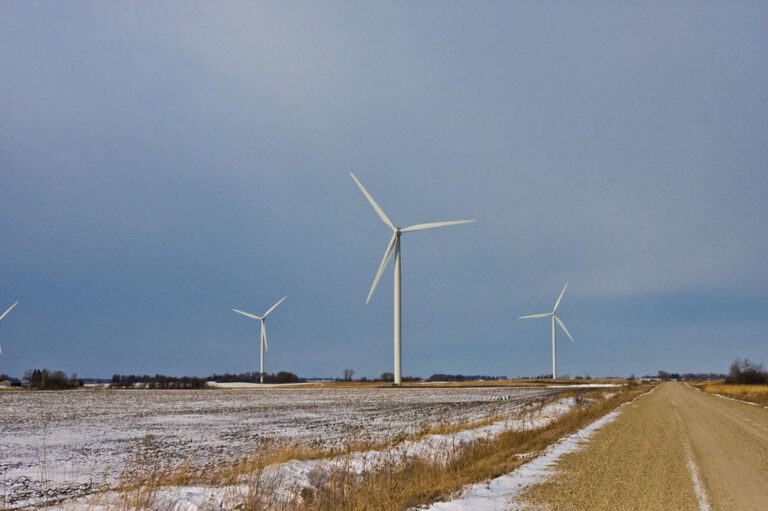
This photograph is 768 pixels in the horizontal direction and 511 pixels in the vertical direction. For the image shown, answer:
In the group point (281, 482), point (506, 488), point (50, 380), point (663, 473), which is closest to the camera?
point (281, 482)

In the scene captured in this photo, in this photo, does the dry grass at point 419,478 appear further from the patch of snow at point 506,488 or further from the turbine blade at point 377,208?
the turbine blade at point 377,208

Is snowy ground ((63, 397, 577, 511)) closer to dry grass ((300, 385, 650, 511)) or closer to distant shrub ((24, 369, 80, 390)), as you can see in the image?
dry grass ((300, 385, 650, 511))

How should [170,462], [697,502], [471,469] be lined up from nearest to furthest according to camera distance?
[697,502] < [471,469] < [170,462]

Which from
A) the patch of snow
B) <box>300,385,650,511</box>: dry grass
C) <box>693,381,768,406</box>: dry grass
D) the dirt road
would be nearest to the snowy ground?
<box>300,385,650,511</box>: dry grass

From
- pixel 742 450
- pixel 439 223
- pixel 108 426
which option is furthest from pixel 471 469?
pixel 439 223

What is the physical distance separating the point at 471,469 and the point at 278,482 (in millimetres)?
4925

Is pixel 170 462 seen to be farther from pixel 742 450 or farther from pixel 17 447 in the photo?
pixel 742 450

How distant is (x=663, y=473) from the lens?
44.4 ft

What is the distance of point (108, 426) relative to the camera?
28.1 meters

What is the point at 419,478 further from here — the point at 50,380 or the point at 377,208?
the point at 50,380

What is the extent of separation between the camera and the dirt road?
1070 cm

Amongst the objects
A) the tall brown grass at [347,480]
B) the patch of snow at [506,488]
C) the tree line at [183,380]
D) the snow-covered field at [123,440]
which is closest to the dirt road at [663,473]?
the patch of snow at [506,488]

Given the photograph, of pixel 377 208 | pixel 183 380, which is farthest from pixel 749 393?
pixel 183 380

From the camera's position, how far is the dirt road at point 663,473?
35.1ft
